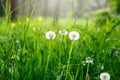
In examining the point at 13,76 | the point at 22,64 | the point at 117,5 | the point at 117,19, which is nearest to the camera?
the point at 13,76

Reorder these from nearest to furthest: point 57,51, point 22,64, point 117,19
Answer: point 22,64 < point 57,51 < point 117,19

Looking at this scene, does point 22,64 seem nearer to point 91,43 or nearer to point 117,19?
point 91,43

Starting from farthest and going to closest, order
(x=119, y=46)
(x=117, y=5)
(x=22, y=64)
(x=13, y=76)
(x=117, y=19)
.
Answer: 1. (x=117, y=5)
2. (x=117, y=19)
3. (x=119, y=46)
4. (x=22, y=64)
5. (x=13, y=76)

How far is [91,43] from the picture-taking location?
2.21 meters

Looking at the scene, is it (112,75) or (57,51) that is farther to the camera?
(57,51)

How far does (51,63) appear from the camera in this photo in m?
1.79

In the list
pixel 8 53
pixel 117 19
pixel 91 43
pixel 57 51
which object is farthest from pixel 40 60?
pixel 117 19

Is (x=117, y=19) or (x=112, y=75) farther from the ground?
(x=117, y=19)

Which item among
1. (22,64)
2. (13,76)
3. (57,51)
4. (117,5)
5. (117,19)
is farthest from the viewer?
(117,5)

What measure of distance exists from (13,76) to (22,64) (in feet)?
0.53

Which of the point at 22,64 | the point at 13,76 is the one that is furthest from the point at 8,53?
the point at 13,76

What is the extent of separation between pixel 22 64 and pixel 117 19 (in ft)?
→ 3.02

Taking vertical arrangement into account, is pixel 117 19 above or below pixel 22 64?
above

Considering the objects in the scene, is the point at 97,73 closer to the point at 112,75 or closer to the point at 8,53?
the point at 112,75
